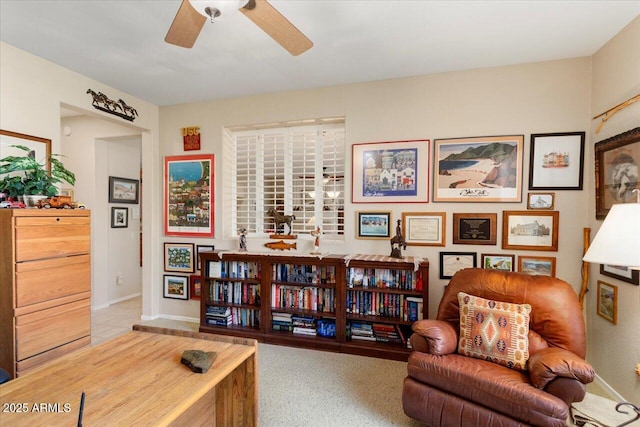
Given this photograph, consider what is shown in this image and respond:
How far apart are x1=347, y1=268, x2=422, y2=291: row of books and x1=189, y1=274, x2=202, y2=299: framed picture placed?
6.43 ft

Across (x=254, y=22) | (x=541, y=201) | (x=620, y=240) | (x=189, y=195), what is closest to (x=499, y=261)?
(x=541, y=201)

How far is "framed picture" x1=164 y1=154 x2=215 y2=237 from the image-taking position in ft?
12.4

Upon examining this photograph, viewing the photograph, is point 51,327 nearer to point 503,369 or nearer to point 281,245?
point 281,245

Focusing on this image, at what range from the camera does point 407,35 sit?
2.37 meters

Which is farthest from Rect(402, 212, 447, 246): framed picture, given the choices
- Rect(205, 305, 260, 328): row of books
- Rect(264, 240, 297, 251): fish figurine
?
Rect(205, 305, 260, 328): row of books

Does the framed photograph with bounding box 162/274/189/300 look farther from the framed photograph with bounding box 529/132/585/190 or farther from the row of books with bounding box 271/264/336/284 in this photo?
the framed photograph with bounding box 529/132/585/190

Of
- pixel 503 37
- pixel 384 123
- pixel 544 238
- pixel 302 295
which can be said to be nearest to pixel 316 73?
pixel 384 123

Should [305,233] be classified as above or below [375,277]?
above

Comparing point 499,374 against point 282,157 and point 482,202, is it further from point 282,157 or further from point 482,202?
point 282,157

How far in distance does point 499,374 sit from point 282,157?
115 inches

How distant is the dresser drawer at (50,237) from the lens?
205 centimetres

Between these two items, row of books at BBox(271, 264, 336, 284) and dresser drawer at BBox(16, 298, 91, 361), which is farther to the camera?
row of books at BBox(271, 264, 336, 284)

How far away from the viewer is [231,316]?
138 inches

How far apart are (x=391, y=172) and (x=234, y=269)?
2.03 metres
